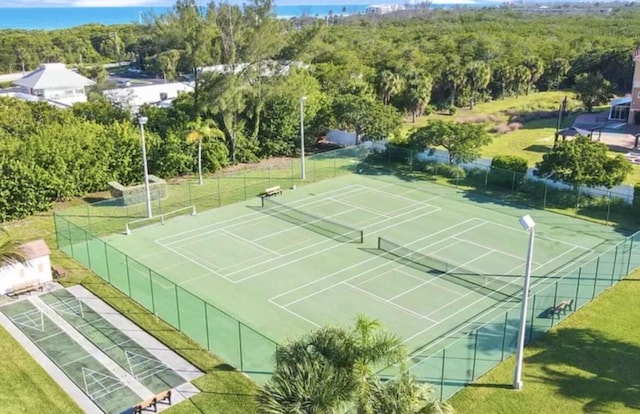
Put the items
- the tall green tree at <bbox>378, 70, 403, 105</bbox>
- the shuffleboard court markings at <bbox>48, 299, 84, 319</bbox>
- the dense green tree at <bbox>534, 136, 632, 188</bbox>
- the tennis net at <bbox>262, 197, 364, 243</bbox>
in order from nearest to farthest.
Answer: the shuffleboard court markings at <bbox>48, 299, 84, 319</bbox>
the tennis net at <bbox>262, 197, 364, 243</bbox>
the dense green tree at <bbox>534, 136, 632, 188</bbox>
the tall green tree at <bbox>378, 70, 403, 105</bbox>

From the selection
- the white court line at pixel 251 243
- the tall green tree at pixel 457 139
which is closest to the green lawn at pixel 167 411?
the white court line at pixel 251 243

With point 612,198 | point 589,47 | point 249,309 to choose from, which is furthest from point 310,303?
point 589,47

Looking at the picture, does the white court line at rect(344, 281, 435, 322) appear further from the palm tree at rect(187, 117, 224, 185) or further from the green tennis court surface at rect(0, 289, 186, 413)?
the palm tree at rect(187, 117, 224, 185)

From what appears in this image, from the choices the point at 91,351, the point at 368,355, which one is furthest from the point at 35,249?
the point at 368,355

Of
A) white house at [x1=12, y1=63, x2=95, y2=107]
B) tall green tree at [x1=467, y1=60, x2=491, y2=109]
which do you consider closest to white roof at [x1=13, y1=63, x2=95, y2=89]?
white house at [x1=12, y1=63, x2=95, y2=107]

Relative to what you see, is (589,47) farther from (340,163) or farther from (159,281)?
(159,281)

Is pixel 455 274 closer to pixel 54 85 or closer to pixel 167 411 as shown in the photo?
pixel 167 411
